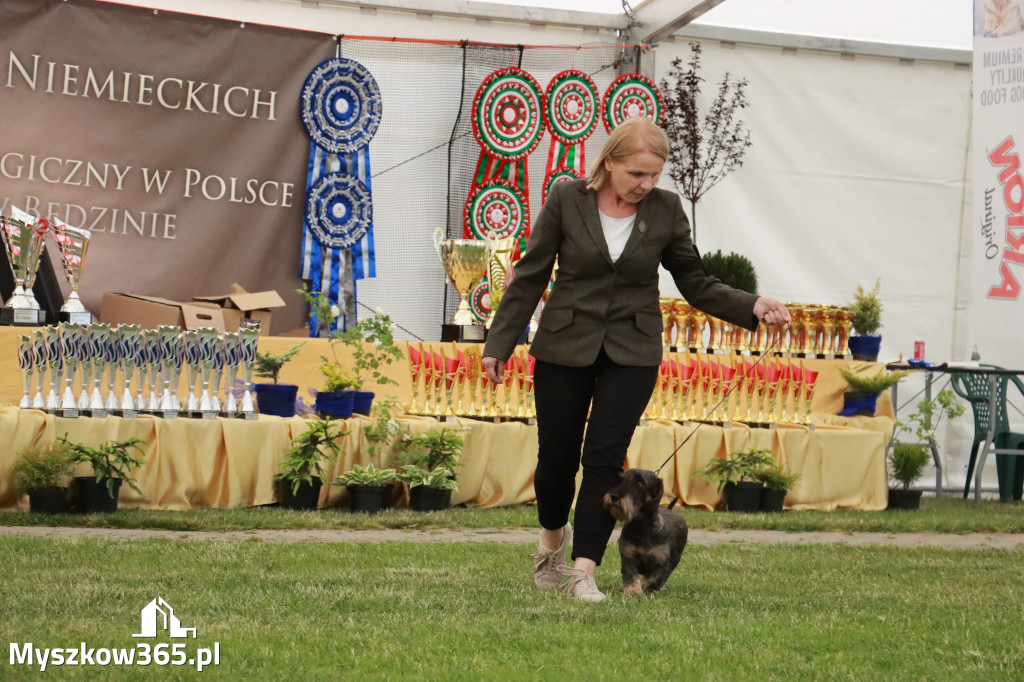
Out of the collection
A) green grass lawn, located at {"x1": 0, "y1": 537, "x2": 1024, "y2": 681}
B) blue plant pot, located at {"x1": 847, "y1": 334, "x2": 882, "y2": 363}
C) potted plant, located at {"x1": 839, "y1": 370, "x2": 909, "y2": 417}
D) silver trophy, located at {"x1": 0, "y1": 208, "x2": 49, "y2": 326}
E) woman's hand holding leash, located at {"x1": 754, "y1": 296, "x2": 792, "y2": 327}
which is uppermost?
silver trophy, located at {"x1": 0, "y1": 208, "x2": 49, "y2": 326}

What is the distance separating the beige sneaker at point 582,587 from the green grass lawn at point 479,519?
2.34 m

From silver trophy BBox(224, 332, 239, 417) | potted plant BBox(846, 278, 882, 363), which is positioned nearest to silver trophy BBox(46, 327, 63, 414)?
silver trophy BBox(224, 332, 239, 417)

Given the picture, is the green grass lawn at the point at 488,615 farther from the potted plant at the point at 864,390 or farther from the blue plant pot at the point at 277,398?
the potted plant at the point at 864,390

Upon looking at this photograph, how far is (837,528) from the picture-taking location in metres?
6.59

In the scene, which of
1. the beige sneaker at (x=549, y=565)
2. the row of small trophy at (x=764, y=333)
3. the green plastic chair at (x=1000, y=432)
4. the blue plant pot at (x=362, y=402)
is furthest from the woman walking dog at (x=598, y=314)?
the green plastic chair at (x=1000, y=432)

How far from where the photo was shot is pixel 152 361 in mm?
6238

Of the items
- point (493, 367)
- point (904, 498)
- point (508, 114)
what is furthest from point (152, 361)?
point (904, 498)

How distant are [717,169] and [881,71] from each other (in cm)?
172

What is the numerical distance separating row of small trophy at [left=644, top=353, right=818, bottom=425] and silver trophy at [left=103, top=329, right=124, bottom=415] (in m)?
3.05

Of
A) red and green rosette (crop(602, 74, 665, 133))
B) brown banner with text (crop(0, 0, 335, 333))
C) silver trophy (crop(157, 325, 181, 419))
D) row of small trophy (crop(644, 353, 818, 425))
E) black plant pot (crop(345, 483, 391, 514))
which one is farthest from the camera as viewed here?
red and green rosette (crop(602, 74, 665, 133))

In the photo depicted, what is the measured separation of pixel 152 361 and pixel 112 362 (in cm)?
19

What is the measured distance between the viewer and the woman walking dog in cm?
376

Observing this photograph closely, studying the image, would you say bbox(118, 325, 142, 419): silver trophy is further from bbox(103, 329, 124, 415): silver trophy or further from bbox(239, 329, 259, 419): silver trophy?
bbox(239, 329, 259, 419): silver trophy

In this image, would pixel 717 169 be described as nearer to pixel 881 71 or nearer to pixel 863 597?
pixel 881 71
